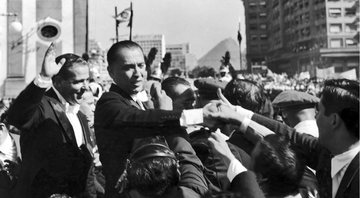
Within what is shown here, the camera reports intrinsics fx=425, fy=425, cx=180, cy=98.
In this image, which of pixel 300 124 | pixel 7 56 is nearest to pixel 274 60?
pixel 7 56

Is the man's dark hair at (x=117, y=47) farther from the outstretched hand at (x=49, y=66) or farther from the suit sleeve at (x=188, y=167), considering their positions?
the suit sleeve at (x=188, y=167)

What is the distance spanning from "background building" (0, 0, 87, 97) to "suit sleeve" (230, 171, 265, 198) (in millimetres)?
18037

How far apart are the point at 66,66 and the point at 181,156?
1412 mm

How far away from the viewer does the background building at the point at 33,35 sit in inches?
755

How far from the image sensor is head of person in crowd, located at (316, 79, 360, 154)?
2.27 meters

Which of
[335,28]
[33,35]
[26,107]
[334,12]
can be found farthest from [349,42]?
[26,107]

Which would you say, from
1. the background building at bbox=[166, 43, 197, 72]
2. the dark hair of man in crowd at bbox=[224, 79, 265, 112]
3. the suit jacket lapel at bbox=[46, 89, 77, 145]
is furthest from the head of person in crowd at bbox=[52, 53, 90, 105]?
the background building at bbox=[166, 43, 197, 72]

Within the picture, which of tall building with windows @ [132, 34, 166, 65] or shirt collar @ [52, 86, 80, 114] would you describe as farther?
tall building with windows @ [132, 34, 166, 65]

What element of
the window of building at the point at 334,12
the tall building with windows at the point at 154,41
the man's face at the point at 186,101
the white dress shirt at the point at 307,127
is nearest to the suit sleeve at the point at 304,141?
the white dress shirt at the point at 307,127

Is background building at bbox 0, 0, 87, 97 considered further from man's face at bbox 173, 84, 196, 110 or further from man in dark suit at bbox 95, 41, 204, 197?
man in dark suit at bbox 95, 41, 204, 197

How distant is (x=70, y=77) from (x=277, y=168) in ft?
6.23

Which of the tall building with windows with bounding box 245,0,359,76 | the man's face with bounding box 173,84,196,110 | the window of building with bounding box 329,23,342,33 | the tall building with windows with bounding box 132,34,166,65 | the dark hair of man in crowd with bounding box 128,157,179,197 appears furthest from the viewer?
the window of building with bounding box 329,23,342,33

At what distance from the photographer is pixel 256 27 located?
10394 cm

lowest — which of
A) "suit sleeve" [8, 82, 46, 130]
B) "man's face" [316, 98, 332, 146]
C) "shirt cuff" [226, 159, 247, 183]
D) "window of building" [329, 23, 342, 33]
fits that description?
"shirt cuff" [226, 159, 247, 183]
